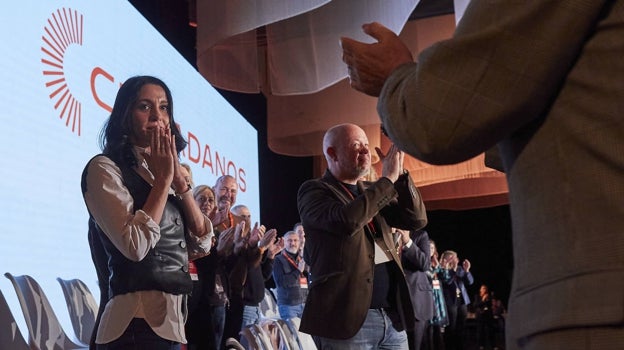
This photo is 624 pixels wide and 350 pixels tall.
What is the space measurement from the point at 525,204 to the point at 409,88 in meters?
0.20

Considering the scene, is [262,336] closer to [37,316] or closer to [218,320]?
[37,316]

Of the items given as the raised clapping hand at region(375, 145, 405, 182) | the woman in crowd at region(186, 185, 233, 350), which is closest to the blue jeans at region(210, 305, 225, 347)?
the woman in crowd at region(186, 185, 233, 350)

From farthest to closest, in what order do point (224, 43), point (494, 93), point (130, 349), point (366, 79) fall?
point (224, 43) → point (130, 349) → point (366, 79) → point (494, 93)

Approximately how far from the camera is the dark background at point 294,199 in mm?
5297

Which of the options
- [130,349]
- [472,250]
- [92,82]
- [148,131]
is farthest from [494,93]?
[472,250]

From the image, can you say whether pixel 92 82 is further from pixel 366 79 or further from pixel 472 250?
pixel 472 250

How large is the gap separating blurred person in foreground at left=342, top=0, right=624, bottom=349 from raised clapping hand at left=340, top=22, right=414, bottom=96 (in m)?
0.12

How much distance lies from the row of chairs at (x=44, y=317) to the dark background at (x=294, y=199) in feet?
8.87

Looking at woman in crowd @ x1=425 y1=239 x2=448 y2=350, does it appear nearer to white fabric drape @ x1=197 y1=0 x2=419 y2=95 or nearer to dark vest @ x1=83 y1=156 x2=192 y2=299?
white fabric drape @ x1=197 y1=0 x2=419 y2=95

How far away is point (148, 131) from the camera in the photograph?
79.4 inches

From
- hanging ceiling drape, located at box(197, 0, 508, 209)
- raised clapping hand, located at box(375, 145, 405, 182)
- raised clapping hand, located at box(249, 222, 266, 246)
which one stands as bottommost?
raised clapping hand, located at box(249, 222, 266, 246)

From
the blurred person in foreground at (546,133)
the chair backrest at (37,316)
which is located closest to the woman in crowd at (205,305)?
the chair backrest at (37,316)

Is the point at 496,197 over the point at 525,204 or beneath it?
over

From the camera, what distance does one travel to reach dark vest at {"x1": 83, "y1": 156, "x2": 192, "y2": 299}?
177cm
